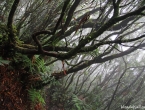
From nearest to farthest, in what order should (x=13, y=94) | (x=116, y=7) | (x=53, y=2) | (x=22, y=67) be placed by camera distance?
(x=116, y=7), (x=13, y=94), (x=22, y=67), (x=53, y=2)

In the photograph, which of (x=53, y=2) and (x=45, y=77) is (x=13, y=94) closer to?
(x=45, y=77)

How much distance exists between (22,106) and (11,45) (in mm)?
1364

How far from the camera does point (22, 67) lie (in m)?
3.72

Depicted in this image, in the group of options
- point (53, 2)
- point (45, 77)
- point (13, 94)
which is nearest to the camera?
point (13, 94)

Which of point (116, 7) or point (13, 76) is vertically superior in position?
point (116, 7)

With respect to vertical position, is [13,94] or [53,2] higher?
[53,2]

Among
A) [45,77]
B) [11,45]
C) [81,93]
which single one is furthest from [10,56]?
[81,93]

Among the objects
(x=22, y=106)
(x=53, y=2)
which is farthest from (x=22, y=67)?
(x=53, y=2)

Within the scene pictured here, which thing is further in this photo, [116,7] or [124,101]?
[124,101]

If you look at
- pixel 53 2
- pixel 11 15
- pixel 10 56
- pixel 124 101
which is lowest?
pixel 124 101

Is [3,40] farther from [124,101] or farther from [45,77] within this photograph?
[124,101]

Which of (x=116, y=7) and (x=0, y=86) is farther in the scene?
(x=0, y=86)

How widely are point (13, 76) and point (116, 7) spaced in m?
2.51

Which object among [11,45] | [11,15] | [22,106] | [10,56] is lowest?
[22,106]
